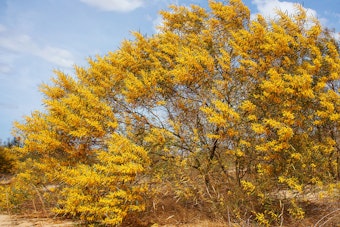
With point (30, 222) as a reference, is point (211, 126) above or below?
above

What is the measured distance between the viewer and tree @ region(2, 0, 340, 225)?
8188 mm

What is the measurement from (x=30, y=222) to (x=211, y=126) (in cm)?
532

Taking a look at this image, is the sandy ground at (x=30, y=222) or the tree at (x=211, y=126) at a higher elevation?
the tree at (x=211, y=126)

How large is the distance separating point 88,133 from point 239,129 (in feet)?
12.5

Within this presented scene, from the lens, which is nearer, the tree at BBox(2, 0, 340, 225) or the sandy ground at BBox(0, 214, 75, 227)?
the tree at BBox(2, 0, 340, 225)

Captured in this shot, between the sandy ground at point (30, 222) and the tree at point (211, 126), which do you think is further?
the sandy ground at point (30, 222)

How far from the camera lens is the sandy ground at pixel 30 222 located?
352 inches

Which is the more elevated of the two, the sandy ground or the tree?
the tree

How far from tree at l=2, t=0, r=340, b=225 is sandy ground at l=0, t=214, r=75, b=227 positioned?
52 cm

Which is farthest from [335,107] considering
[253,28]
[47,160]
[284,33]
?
[47,160]

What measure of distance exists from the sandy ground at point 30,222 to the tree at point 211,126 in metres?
0.52

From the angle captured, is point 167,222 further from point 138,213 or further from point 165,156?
point 165,156

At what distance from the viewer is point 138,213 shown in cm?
869

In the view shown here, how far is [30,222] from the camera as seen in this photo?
9320 mm
